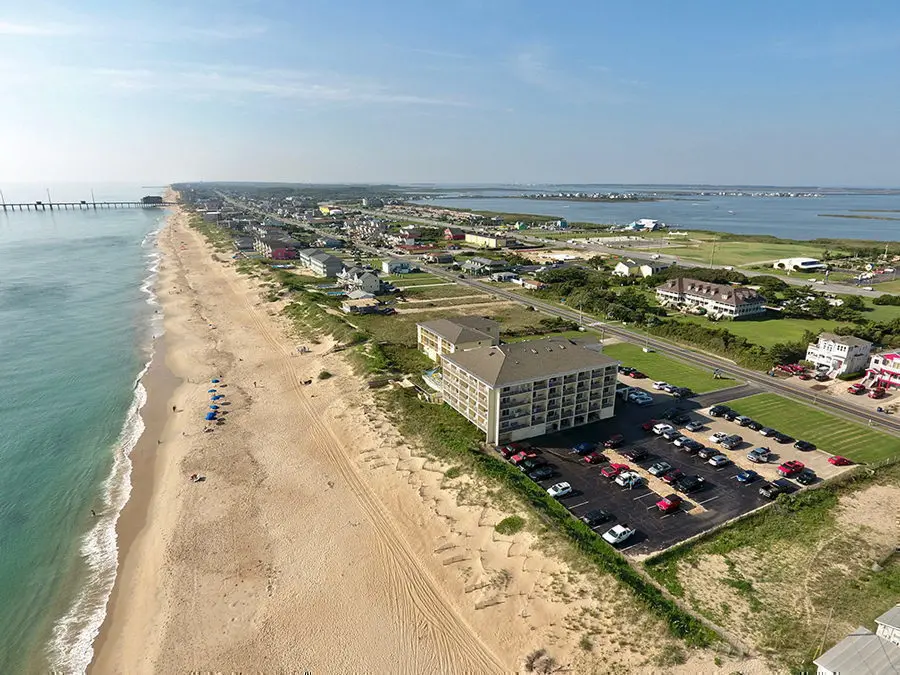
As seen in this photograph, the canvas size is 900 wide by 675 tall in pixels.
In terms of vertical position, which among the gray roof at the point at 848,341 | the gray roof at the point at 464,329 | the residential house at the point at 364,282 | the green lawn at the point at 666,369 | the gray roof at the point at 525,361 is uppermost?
the gray roof at the point at 525,361

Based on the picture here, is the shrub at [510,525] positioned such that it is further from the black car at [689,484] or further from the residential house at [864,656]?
the residential house at [864,656]

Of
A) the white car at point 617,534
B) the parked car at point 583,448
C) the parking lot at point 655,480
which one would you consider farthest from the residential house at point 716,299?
the white car at point 617,534

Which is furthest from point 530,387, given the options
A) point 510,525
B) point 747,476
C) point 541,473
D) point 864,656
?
point 864,656

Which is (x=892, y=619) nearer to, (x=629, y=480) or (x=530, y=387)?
(x=629, y=480)

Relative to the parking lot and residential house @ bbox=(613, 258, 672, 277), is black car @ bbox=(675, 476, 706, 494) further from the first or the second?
residential house @ bbox=(613, 258, 672, 277)

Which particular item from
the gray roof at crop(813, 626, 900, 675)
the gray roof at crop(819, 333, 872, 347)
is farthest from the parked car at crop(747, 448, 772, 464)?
the gray roof at crop(819, 333, 872, 347)

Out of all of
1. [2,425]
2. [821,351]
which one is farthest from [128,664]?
[821,351]
